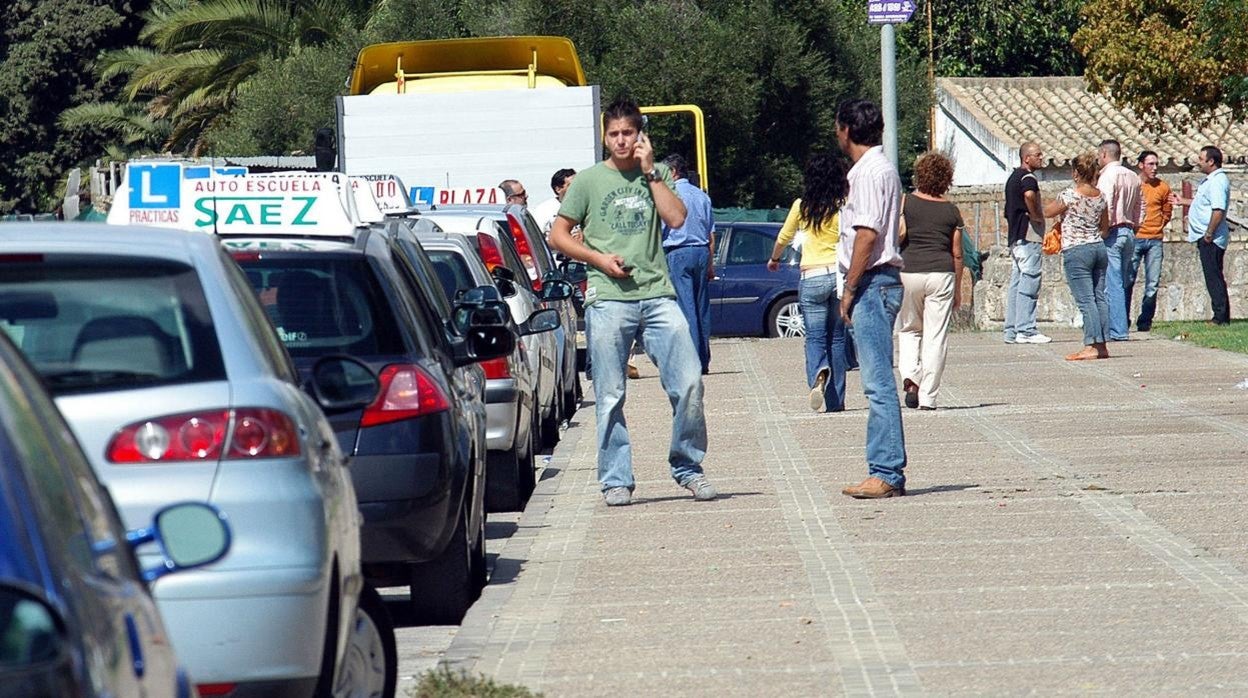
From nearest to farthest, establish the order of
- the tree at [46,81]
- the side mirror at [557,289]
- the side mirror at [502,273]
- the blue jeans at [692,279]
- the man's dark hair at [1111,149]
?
the side mirror at [502,273] < the side mirror at [557,289] < the blue jeans at [692,279] < the man's dark hair at [1111,149] < the tree at [46,81]

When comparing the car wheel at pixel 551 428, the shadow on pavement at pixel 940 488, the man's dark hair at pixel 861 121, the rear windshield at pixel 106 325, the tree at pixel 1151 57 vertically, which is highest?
the tree at pixel 1151 57

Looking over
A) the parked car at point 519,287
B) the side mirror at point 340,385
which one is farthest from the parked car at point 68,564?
the parked car at point 519,287

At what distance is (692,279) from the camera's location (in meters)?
16.2

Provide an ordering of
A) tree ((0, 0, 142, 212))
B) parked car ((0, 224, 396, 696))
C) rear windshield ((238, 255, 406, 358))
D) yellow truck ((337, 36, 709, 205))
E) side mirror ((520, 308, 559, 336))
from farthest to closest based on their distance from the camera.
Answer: tree ((0, 0, 142, 212)) < yellow truck ((337, 36, 709, 205)) < side mirror ((520, 308, 559, 336)) < rear windshield ((238, 255, 406, 358)) < parked car ((0, 224, 396, 696))

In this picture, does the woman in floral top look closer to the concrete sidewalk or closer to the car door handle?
the concrete sidewalk

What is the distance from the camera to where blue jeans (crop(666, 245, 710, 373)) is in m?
16.1

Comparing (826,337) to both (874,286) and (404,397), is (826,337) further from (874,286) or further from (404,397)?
(404,397)

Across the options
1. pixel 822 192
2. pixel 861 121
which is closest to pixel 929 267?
pixel 822 192

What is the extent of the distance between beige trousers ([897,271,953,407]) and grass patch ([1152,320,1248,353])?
4647mm

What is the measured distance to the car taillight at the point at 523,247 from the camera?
1504cm

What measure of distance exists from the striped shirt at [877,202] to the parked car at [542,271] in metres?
4.02

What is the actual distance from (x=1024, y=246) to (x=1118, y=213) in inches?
40.8

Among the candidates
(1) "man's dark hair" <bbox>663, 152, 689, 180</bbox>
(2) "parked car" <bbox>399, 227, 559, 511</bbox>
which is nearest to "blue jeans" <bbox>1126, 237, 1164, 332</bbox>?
(1) "man's dark hair" <bbox>663, 152, 689, 180</bbox>

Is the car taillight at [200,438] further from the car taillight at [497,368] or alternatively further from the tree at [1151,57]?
the tree at [1151,57]
